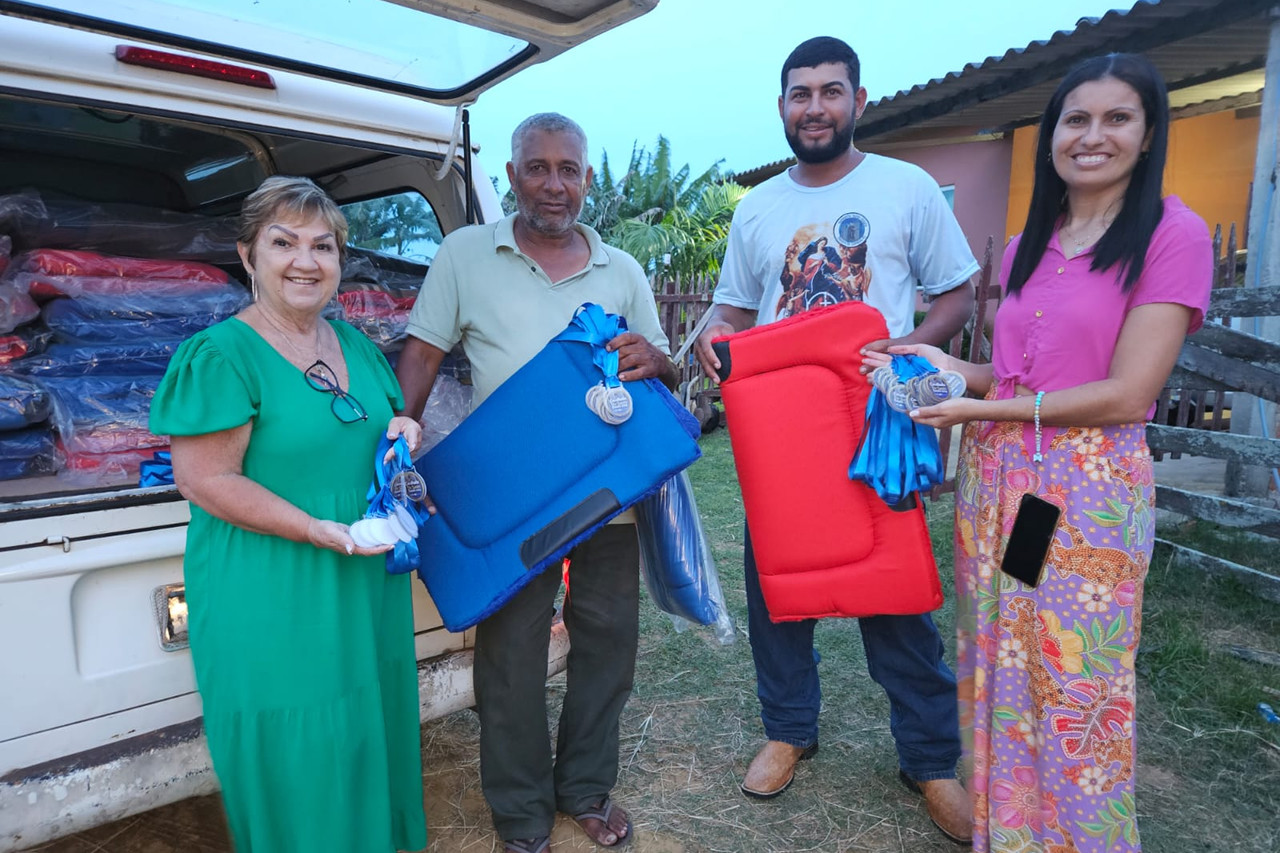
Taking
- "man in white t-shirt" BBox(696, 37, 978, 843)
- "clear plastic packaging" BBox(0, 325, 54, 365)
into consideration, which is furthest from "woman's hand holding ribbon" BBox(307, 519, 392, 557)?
"clear plastic packaging" BBox(0, 325, 54, 365)

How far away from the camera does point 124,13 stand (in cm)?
220

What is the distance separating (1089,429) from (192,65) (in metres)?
2.63

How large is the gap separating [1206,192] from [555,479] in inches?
408

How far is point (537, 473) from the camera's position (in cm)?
212

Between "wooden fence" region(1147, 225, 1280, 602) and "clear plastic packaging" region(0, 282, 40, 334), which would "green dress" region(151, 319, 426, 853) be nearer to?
"clear plastic packaging" region(0, 282, 40, 334)

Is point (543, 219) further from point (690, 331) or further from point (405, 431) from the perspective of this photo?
point (690, 331)

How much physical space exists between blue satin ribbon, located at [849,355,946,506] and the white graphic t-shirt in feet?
1.44

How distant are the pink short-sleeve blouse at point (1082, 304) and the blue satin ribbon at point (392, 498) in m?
1.56

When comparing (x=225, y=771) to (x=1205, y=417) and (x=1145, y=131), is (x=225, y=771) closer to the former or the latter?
(x=1145, y=131)

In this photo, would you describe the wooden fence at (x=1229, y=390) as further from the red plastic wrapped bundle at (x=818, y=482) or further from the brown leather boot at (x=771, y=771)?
the brown leather boot at (x=771, y=771)

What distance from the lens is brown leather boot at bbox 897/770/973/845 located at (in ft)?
8.04

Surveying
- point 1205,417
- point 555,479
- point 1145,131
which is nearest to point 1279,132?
point 1205,417

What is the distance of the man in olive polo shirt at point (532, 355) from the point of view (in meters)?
2.32

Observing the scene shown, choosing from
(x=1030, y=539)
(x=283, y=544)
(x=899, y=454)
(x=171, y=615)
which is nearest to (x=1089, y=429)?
(x=1030, y=539)
